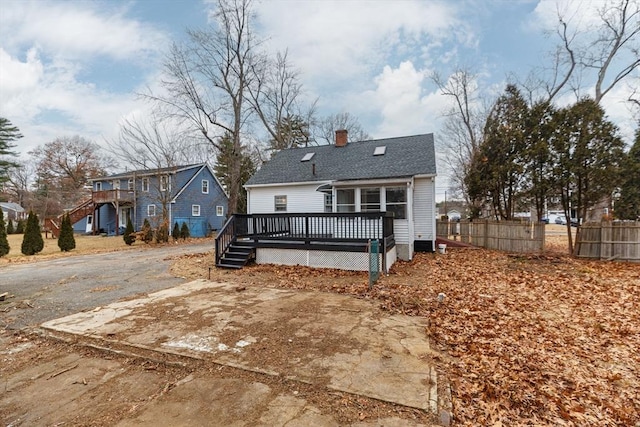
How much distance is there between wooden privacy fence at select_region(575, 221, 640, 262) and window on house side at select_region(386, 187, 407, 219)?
6.85 m

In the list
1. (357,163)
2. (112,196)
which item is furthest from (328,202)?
(112,196)

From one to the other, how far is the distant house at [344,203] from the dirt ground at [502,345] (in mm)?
944

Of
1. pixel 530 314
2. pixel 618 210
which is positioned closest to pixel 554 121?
pixel 618 210

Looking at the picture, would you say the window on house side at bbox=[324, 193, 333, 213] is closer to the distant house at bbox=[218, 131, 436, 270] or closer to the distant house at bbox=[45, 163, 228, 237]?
the distant house at bbox=[218, 131, 436, 270]

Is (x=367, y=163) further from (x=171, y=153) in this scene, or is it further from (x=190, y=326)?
(x=171, y=153)

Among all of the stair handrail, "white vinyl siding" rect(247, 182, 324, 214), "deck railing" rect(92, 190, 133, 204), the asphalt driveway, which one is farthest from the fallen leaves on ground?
"deck railing" rect(92, 190, 133, 204)

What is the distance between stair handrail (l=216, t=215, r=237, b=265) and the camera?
9.54 metres

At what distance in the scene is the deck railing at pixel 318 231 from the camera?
347 inches

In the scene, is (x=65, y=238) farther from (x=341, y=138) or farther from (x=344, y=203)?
(x=341, y=138)

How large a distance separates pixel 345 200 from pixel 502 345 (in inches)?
354

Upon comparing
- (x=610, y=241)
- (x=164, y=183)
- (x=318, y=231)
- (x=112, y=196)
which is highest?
(x=164, y=183)

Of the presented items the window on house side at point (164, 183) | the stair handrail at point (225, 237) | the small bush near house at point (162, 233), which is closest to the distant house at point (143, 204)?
the window on house side at point (164, 183)

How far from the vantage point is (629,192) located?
12359 mm

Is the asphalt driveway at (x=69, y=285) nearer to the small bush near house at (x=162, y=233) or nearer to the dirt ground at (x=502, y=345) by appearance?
the dirt ground at (x=502, y=345)
